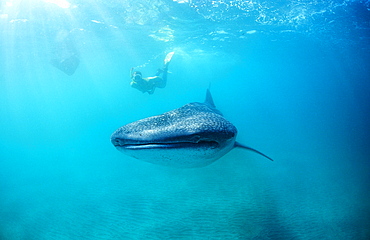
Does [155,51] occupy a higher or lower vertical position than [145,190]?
higher

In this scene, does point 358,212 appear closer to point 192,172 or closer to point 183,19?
point 192,172

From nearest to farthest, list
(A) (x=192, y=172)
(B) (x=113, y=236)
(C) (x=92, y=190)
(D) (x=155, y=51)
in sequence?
(B) (x=113, y=236) → (A) (x=192, y=172) → (C) (x=92, y=190) → (D) (x=155, y=51)

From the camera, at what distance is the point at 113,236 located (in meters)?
6.48

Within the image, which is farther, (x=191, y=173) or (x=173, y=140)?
(x=191, y=173)

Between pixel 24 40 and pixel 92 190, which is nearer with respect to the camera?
pixel 92 190

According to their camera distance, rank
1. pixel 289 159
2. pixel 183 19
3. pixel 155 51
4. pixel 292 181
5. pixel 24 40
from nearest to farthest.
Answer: pixel 292 181, pixel 289 159, pixel 183 19, pixel 24 40, pixel 155 51

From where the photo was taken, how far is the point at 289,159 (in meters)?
13.6

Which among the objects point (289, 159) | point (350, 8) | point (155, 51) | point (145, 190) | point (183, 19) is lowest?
point (145, 190)

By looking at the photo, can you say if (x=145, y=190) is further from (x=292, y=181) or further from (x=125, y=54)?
(x=125, y=54)

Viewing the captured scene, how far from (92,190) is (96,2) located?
12797 millimetres

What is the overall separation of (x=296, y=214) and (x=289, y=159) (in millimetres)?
8082

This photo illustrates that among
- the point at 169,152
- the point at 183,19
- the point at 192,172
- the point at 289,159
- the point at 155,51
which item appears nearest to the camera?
the point at 169,152

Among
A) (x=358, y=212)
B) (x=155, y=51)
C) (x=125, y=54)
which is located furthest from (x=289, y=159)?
(x=125, y=54)

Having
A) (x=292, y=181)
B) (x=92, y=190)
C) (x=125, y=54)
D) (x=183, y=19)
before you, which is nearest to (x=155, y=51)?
(x=125, y=54)
